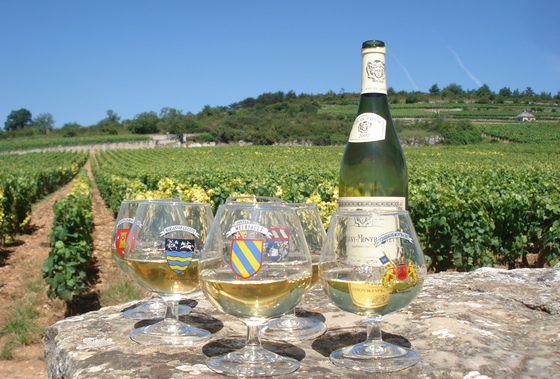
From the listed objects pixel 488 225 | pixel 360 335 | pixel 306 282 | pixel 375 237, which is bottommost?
pixel 488 225

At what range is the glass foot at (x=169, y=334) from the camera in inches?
58.0

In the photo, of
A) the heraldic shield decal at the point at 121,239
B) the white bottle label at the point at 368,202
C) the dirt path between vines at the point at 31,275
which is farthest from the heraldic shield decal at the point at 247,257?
the dirt path between vines at the point at 31,275

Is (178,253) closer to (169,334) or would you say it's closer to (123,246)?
(169,334)

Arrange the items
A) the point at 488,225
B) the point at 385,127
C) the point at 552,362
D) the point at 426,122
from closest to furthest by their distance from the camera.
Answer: the point at 552,362, the point at 385,127, the point at 488,225, the point at 426,122

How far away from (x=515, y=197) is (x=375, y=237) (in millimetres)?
7886

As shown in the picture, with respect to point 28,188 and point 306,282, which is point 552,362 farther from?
point 28,188

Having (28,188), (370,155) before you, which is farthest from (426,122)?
(370,155)

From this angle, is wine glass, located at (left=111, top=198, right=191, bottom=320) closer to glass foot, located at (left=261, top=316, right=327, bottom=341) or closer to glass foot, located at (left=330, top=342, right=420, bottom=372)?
glass foot, located at (left=261, top=316, right=327, bottom=341)

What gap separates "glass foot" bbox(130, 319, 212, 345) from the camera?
1.47 metres

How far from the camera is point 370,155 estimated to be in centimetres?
213

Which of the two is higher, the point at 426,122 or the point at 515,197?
the point at 426,122

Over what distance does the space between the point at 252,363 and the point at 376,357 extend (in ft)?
1.01

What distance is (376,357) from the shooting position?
4.19 feet

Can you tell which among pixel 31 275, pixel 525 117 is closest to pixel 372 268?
pixel 31 275
